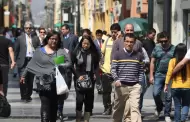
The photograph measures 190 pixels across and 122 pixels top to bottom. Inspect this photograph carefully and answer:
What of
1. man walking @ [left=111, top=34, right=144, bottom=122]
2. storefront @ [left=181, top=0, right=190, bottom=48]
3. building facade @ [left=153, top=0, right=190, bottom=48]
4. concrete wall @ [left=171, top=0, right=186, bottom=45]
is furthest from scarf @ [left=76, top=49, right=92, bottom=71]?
concrete wall @ [left=171, top=0, right=186, bottom=45]

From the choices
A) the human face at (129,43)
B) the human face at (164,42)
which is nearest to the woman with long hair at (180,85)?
the human face at (129,43)

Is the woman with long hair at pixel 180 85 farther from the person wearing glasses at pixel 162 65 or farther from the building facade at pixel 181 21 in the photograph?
the building facade at pixel 181 21

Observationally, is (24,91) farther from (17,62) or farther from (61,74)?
(61,74)

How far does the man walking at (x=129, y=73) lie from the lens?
34.7 feet

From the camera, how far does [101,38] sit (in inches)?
712

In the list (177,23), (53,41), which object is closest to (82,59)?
(53,41)

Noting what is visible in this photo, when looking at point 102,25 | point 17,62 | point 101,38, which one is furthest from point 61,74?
point 102,25

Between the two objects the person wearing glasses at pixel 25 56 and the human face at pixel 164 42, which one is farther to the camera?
the person wearing glasses at pixel 25 56

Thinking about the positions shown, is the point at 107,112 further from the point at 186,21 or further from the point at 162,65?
the point at 186,21

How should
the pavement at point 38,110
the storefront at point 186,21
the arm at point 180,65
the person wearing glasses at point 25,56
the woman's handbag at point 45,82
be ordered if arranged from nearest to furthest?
1. the woman's handbag at point 45,82
2. the arm at point 180,65
3. the pavement at point 38,110
4. the person wearing glasses at point 25,56
5. the storefront at point 186,21

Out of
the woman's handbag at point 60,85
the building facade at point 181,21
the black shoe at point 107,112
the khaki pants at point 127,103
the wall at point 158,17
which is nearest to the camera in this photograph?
the woman's handbag at point 60,85

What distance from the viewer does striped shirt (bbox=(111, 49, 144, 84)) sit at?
10.6 meters

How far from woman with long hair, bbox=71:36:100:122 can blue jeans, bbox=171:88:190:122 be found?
1572mm

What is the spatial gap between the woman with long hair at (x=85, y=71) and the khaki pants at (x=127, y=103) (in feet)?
2.69
